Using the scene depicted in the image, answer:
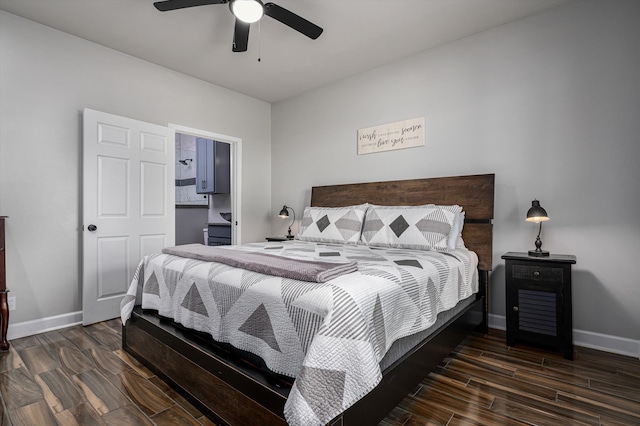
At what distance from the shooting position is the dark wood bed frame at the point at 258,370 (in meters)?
1.30

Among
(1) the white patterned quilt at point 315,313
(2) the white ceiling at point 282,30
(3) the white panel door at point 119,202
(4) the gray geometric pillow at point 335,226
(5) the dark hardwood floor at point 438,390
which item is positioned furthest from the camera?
(4) the gray geometric pillow at point 335,226

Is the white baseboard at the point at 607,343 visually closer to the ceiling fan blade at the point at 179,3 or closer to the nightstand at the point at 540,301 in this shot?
the nightstand at the point at 540,301

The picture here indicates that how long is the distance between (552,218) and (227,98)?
3842 millimetres

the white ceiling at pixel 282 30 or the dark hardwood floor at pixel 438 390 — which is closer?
the dark hardwood floor at pixel 438 390

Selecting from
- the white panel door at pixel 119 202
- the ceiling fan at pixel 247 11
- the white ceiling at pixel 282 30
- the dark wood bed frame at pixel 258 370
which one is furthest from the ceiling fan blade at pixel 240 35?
the dark wood bed frame at pixel 258 370

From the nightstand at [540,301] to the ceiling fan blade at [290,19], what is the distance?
231 centimetres

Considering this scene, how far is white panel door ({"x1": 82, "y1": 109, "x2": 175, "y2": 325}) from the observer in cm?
293

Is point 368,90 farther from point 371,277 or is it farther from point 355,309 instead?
point 355,309

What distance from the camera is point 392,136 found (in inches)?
138

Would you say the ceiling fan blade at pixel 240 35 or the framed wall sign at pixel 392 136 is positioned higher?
the ceiling fan blade at pixel 240 35

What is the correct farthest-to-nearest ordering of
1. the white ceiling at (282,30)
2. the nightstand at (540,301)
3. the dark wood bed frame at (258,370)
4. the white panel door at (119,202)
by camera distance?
the white panel door at (119,202) → the white ceiling at (282,30) → the nightstand at (540,301) → the dark wood bed frame at (258,370)

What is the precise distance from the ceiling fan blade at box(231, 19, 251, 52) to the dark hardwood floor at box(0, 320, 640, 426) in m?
2.43

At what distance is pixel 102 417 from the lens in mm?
1567

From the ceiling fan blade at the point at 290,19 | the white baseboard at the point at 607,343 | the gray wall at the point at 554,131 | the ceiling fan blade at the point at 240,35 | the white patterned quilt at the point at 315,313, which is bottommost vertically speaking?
the white baseboard at the point at 607,343
